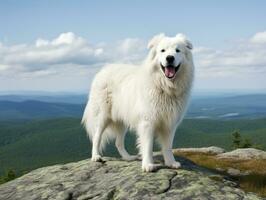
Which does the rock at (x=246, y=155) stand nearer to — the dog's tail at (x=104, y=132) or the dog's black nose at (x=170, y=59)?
the dog's tail at (x=104, y=132)

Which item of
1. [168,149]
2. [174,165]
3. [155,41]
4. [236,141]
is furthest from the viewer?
[236,141]

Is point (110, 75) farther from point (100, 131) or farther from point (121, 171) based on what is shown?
point (121, 171)

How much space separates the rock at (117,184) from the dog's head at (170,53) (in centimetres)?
274

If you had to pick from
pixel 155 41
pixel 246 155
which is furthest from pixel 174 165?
pixel 246 155

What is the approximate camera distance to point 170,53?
11.0m

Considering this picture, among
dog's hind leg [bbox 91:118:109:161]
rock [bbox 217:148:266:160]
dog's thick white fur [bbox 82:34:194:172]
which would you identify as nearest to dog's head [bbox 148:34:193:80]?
dog's thick white fur [bbox 82:34:194:172]

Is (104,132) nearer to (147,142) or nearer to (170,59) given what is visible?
(147,142)

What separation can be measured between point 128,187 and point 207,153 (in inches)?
997

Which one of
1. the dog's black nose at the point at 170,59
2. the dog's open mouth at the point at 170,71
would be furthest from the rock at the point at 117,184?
the dog's black nose at the point at 170,59

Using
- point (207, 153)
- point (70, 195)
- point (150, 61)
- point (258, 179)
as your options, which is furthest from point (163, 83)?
point (207, 153)

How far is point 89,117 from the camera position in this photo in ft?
48.7

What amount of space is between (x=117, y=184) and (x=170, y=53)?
3730 mm

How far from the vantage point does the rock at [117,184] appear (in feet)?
34.3

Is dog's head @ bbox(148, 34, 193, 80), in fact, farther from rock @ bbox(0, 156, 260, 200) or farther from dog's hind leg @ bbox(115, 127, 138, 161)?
dog's hind leg @ bbox(115, 127, 138, 161)
